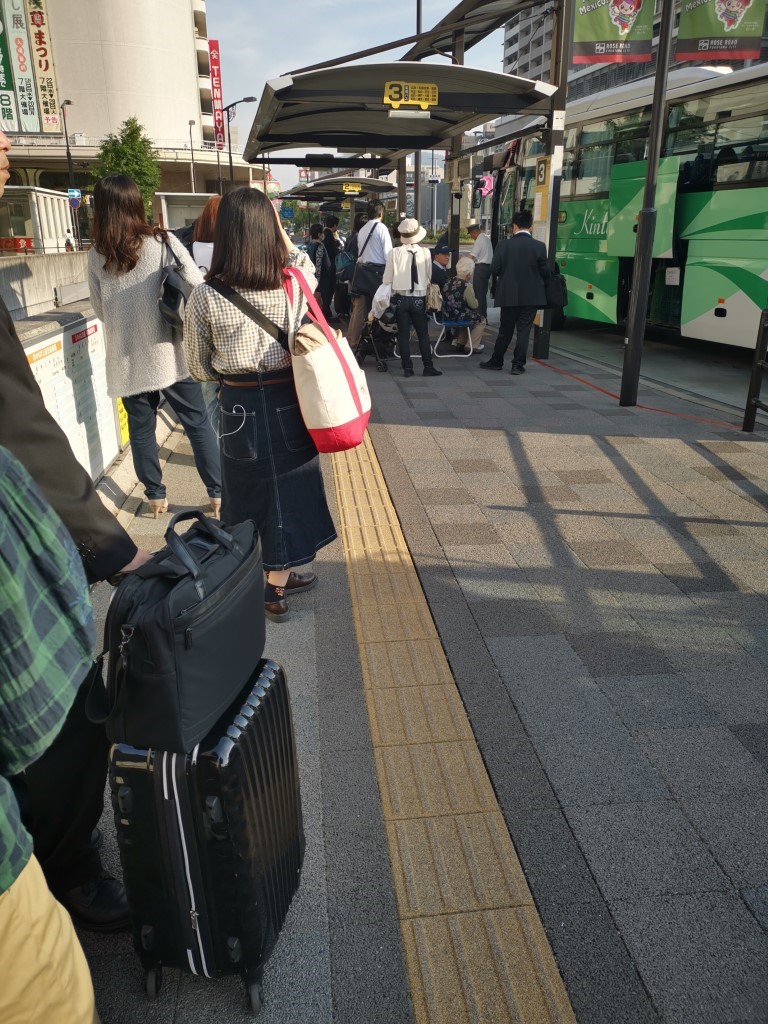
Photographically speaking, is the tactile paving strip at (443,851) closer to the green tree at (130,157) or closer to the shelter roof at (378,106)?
the shelter roof at (378,106)

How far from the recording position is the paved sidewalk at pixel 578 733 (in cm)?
195

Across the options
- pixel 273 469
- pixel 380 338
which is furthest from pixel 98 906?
pixel 380 338

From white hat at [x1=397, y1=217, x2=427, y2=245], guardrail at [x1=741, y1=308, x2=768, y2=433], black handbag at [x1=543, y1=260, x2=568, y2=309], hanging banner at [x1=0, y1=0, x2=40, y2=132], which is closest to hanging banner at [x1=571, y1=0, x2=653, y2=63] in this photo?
black handbag at [x1=543, y1=260, x2=568, y2=309]

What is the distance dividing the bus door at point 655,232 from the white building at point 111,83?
60.4m

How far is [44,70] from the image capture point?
6266 centimetres

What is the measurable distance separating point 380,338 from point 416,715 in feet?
26.5

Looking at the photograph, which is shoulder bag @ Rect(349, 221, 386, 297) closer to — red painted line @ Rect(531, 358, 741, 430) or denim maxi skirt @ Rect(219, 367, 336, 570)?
red painted line @ Rect(531, 358, 741, 430)

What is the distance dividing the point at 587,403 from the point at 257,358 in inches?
217

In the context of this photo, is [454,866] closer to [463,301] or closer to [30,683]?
[30,683]

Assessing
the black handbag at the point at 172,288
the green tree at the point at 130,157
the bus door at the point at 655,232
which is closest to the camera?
the black handbag at the point at 172,288

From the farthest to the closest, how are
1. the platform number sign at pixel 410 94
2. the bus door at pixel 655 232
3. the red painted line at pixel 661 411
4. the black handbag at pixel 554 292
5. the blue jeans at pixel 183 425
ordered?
1. the bus door at pixel 655 232
2. the black handbag at pixel 554 292
3. the platform number sign at pixel 410 94
4. the red painted line at pixel 661 411
5. the blue jeans at pixel 183 425

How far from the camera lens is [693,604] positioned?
3.91 m

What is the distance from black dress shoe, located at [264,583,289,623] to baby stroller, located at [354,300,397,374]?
675cm

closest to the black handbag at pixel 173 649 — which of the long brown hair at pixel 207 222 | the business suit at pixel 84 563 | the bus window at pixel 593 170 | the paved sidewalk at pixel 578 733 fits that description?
the business suit at pixel 84 563
